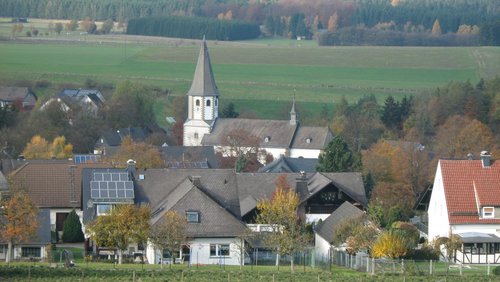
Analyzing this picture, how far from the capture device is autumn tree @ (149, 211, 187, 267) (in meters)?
52.8

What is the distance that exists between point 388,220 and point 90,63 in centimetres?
10004

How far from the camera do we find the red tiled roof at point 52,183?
206 feet

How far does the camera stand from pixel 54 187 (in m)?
63.6

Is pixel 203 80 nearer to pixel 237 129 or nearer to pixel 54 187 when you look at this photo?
pixel 237 129

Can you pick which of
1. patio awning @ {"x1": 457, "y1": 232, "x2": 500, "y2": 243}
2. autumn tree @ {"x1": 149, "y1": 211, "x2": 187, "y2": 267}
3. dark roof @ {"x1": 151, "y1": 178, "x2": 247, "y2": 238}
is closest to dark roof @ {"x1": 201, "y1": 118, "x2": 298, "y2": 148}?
dark roof @ {"x1": 151, "y1": 178, "x2": 247, "y2": 238}

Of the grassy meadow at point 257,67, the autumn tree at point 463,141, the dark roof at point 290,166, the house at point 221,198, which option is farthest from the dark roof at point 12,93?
the house at point 221,198

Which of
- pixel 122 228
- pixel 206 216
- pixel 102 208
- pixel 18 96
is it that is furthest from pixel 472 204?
pixel 18 96

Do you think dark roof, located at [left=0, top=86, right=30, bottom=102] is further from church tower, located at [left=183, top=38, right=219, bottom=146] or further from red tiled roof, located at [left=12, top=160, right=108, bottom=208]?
red tiled roof, located at [left=12, top=160, right=108, bottom=208]

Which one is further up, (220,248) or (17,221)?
(17,221)

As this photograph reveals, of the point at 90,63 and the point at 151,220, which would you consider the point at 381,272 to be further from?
the point at 90,63

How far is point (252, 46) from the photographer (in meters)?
187

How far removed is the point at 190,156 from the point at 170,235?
119ft

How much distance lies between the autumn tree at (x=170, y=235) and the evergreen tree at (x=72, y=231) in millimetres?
6339

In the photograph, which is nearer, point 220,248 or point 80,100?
point 220,248
